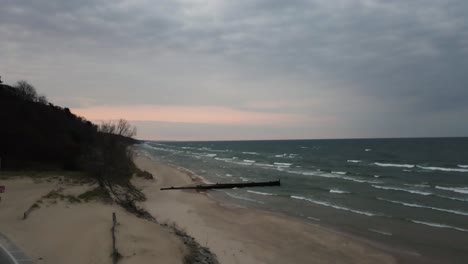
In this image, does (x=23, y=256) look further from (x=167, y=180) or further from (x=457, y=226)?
(x=167, y=180)

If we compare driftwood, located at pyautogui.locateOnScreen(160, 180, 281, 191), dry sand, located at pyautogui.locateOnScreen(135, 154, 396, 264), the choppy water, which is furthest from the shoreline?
driftwood, located at pyautogui.locateOnScreen(160, 180, 281, 191)

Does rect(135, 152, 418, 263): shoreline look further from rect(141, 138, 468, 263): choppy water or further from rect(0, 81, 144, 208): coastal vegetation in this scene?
rect(0, 81, 144, 208): coastal vegetation

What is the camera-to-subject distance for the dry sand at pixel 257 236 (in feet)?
59.7

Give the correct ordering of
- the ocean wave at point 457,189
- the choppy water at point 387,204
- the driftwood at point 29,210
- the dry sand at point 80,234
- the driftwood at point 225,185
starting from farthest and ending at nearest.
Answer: the driftwood at point 225,185, the ocean wave at point 457,189, the choppy water at point 387,204, the driftwood at point 29,210, the dry sand at point 80,234

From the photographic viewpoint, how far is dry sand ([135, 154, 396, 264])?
1820cm

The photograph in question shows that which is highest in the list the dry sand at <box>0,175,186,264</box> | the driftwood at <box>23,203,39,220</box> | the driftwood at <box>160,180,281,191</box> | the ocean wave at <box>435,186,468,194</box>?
the driftwood at <box>23,203,39,220</box>

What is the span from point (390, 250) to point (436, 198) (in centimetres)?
1771

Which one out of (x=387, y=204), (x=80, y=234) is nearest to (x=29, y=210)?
(x=80, y=234)

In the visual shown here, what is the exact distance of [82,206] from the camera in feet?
66.6

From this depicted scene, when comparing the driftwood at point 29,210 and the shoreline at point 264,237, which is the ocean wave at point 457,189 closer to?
the shoreline at point 264,237

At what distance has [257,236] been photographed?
862 inches

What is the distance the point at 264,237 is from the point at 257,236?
41cm

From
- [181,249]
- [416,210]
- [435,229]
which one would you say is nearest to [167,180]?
[416,210]

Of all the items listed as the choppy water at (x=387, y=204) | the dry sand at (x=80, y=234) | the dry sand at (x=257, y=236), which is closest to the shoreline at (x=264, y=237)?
the dry sand at (x=257, y=236)
